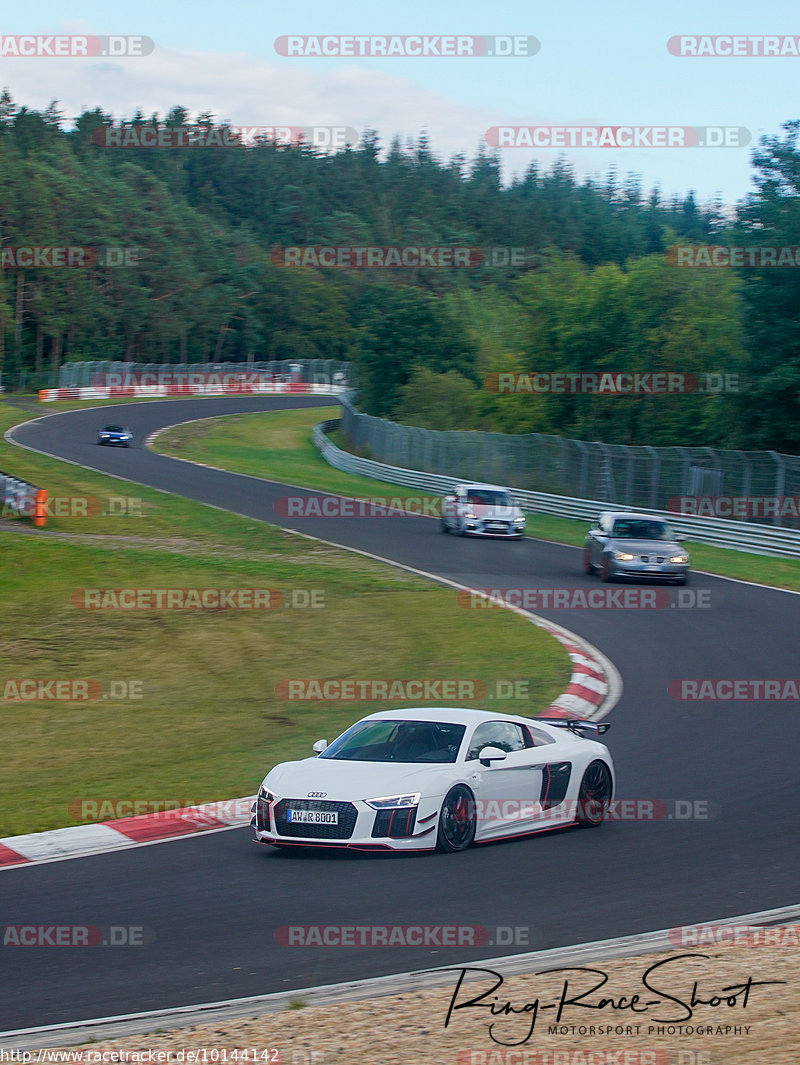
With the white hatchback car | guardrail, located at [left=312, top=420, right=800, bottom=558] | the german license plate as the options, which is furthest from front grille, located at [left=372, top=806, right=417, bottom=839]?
the white hatchback car

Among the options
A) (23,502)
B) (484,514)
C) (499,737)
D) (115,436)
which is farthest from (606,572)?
(115,436)

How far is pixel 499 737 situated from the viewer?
9.66 meters

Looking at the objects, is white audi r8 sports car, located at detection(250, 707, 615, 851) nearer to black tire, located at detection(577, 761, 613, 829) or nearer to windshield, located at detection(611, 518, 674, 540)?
black tire, located at detection(577, 761, 613, 829)

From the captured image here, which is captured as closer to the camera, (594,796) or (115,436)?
(594,796)

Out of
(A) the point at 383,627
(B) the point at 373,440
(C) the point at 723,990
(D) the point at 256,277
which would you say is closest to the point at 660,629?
(A) the point at 383,627

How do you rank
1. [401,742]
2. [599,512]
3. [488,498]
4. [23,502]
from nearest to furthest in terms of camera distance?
1. [401,742]
2. [23,502]
3. [488,498]
4. [599,512]

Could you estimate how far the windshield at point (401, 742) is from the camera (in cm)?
937

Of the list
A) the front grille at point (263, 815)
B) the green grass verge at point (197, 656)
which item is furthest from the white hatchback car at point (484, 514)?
the front grille at point (263, 815)

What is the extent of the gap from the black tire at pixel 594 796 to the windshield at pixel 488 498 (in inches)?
901

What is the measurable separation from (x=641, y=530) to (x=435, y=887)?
18.6 meters

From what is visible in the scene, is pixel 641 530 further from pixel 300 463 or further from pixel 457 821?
pixel 300 463

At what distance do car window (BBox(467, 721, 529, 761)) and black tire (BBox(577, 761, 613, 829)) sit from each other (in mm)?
573

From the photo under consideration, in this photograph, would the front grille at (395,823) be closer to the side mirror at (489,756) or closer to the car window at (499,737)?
the side mirror at (489,756)

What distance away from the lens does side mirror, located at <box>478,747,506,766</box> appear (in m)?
9.15
